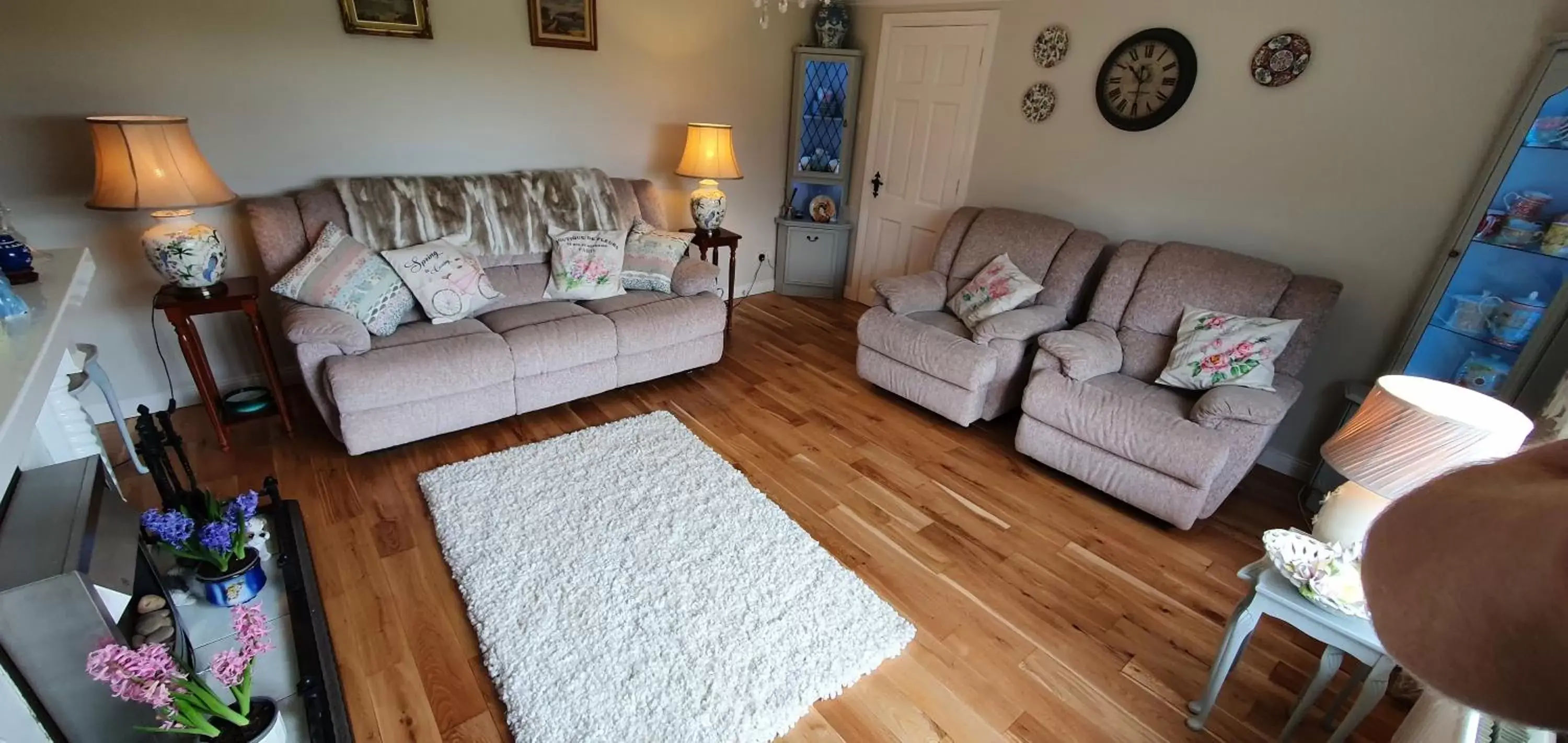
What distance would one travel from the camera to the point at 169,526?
1.50 meters

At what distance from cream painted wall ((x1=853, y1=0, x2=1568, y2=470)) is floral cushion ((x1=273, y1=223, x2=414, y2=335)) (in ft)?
10.8

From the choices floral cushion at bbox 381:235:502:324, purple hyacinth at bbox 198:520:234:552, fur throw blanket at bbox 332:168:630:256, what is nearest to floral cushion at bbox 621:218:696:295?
fur throw blanket at bbox 332:168:630:256

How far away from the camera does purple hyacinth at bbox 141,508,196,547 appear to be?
1.49m

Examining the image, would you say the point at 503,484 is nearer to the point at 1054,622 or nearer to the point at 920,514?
the point at 920,514

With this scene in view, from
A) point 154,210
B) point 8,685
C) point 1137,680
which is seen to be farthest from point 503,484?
point 1137,680

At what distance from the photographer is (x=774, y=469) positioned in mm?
2643

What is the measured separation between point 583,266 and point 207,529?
1.88 meters

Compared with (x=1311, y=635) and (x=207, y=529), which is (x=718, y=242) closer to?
(x=207, y=529)

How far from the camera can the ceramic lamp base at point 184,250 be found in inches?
88.5

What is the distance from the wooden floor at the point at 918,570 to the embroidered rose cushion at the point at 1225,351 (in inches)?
22.3

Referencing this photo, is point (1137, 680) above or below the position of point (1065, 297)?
below

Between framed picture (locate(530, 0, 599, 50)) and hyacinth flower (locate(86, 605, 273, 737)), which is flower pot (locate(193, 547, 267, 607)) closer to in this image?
hyacinth flower (locate(86, 605, 273, 737))

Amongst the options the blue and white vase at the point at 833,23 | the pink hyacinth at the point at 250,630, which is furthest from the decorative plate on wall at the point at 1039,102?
the pink hyacinth at the point at 250,630

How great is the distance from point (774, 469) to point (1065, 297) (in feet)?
5.47
